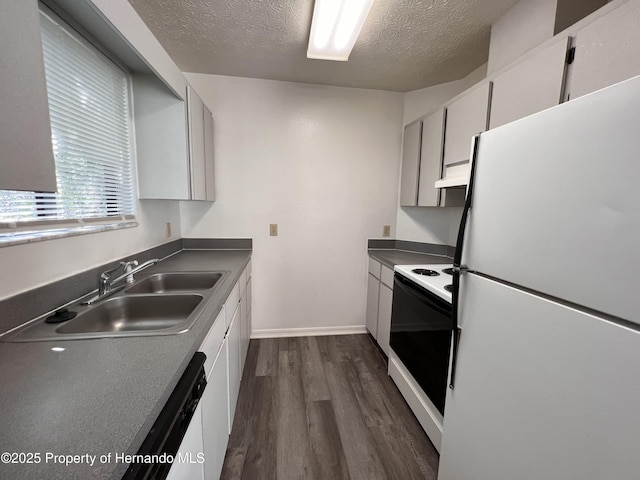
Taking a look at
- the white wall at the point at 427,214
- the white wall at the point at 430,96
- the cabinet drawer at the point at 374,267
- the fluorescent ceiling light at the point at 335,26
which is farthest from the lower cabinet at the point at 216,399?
the white wall at the point at 430,96

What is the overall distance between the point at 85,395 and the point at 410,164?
8.61ft

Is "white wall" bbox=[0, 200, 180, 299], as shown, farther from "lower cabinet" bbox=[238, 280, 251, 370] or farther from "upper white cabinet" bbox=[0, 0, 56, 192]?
"lower cabinet" bbox=[238, 280, 251, 370]

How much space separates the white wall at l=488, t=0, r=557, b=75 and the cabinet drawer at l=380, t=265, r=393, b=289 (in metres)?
1.57

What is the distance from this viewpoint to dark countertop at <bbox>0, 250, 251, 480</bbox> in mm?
489

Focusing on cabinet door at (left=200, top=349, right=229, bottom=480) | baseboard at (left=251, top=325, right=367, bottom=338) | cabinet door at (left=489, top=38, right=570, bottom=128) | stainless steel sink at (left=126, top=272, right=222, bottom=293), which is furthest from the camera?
baseboard at (left=251, top=325, right=367, bottom=338)

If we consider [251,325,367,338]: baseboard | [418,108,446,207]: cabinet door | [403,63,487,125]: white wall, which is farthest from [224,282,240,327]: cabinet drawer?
[403,63,487,125]: white wall

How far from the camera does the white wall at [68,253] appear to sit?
0.92 meters

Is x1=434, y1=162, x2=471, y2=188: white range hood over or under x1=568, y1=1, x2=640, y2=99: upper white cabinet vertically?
under

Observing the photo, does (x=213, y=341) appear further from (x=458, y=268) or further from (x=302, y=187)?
A: (x=302, y=187)

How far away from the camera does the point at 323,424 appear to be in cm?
168

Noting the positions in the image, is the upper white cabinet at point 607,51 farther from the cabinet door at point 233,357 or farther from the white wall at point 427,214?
the cabinet door at point 233,357

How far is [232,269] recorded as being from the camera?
1.80 meters

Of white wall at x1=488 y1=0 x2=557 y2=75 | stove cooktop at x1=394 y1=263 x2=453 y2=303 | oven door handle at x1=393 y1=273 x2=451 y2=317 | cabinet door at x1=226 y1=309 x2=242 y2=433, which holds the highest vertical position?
white wall at x1=488 y1=0 x2=557 y2=75

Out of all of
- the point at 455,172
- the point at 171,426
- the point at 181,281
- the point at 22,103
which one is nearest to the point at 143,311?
the point at 181,281
